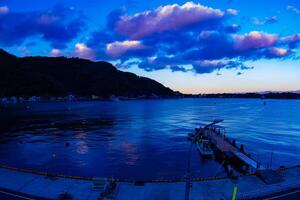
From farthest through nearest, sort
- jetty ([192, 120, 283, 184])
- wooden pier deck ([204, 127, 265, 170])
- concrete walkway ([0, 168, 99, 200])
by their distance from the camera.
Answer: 1. wooden pier deck ([204, 127, 265, 170])
2. jetty ([192, 120, 283, 184])
3. concrete walkway ([0, 168, 99, 200])

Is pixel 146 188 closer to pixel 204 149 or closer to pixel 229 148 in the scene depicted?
pixel 204 149

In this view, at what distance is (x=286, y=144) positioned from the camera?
80.1 metres

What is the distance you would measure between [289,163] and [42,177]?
4836 centimetres

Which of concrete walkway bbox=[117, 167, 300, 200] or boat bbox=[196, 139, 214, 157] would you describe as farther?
boat bbox=[196, 139, 214, 157]

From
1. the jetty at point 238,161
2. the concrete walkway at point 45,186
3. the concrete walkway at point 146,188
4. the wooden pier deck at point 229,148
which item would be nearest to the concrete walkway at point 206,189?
the concrete walkway at point 146,188

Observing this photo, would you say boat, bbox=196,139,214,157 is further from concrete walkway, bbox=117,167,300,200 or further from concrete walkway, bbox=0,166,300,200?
concrete walkway, bbox=117,167,300,200

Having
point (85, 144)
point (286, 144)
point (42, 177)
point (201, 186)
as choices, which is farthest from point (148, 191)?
point (286, 144)

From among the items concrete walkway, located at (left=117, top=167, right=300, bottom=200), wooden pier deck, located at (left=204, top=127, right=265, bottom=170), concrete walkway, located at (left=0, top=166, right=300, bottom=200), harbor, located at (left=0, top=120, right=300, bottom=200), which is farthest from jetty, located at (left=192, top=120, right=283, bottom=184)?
concrete walkway, located at (left=117, top=167, right=300, bottom=200)

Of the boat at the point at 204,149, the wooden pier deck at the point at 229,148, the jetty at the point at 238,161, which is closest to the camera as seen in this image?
the jetty at the point at 238,161

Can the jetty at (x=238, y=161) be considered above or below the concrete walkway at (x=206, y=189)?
below

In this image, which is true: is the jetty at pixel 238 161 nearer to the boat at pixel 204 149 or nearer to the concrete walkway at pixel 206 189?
the concrete walkway at pixel 206 189

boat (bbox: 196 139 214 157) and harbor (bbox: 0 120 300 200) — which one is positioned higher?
harbor (bbox: 0 120 300 200)

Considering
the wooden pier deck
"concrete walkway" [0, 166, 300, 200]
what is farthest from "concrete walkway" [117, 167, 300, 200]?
the wooden pier deck

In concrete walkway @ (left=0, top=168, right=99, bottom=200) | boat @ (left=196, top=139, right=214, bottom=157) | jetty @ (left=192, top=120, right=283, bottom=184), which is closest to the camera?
concrete walkway @ (left=0, top=168, right=99, bottom=200)
